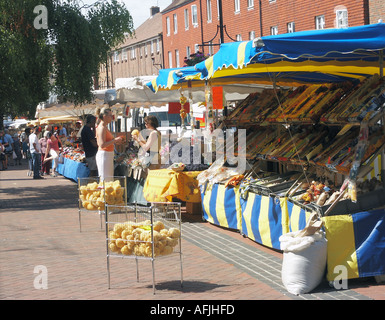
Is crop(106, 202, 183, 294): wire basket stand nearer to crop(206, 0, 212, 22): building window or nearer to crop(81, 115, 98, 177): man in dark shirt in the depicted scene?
crop(81, 115, 98, 177): man in dark shirt

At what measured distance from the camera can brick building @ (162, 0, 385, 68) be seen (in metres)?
29.5

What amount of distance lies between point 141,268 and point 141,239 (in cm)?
122

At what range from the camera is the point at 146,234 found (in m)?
6.95

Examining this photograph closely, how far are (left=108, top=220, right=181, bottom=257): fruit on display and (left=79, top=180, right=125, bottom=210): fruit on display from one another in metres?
3.41

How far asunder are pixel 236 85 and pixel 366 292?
7165mm

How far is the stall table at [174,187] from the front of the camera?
1205 centimetres

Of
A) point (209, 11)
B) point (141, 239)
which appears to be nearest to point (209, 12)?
Result: point (209, 11)

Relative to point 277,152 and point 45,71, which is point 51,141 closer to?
point 45,71

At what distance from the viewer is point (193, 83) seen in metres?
12.8

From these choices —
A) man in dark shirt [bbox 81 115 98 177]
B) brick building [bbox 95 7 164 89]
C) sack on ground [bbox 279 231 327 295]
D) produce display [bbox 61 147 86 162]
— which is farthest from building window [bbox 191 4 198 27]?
sack on ground [bbox 279 231 327 295]

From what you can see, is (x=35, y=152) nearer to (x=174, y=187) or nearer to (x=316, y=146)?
(x=174, y=187)

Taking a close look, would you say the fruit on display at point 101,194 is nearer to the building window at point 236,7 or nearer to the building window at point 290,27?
the building window at point 290,27
